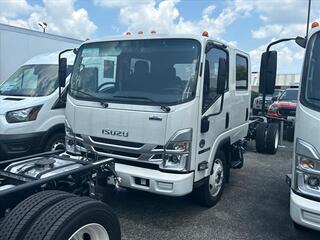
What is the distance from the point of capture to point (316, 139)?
10.6ft

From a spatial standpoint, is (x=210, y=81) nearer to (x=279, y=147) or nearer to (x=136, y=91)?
(x=136, y=91)

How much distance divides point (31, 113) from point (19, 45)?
452 cm

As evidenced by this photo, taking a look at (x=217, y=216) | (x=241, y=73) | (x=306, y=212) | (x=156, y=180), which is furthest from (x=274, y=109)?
(x=306, y=212)

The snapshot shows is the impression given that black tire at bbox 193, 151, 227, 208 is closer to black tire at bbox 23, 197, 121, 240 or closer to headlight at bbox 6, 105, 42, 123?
black tire at bbox 23, 197, 121, 240

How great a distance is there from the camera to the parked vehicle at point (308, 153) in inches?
127

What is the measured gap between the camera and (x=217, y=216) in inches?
183

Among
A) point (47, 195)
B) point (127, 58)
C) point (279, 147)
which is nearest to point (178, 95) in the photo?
point (127, 58)

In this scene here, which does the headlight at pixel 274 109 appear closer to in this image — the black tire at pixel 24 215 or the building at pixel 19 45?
the building at pixel 19 45

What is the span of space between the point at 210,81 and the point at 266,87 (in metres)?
0.69

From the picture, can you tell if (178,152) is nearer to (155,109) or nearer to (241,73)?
(155,109)

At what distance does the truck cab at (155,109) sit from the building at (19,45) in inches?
216

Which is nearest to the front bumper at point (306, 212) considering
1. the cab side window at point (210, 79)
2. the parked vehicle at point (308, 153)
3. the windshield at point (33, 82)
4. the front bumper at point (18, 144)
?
the parked vehicle at point (308, 153)

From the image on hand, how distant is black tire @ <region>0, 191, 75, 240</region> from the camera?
248cm

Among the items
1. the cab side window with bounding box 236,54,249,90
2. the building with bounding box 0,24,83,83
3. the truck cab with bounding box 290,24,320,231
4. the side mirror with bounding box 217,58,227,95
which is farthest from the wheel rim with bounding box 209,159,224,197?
the building with bounding box 0,24,83,83
